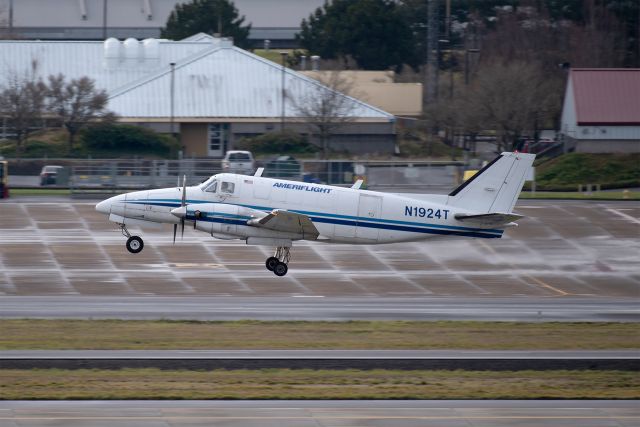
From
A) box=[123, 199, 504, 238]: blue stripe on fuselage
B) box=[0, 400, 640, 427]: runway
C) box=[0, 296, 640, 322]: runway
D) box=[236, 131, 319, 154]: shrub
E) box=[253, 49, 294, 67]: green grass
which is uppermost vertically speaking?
box=[253, 49, 294, 67]: green grass

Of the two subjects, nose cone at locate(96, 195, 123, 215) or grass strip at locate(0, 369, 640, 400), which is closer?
grass strip at locate(0, 369, 640, 400)

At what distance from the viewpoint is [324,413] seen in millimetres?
21453

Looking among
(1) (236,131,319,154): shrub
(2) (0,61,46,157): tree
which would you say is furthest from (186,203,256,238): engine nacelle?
(2) (0,61,46,157): tree

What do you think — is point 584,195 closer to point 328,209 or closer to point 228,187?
point 328,209

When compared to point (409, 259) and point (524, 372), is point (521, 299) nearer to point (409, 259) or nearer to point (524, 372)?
point (409, 259)

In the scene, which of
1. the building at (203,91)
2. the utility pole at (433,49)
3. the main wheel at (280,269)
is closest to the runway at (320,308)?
the main wheel at (280,269)

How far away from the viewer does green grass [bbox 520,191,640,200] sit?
65950 mm

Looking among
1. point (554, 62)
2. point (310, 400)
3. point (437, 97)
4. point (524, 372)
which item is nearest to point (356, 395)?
point (310, 400)

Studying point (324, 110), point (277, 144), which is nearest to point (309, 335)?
point (277, 144)

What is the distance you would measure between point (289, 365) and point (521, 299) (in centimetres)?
1539

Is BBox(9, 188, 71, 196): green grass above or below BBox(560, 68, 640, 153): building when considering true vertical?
below

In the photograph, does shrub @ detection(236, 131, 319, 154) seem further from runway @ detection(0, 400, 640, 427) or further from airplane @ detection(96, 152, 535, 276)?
runway @ detection(0, 400, 640, 427)

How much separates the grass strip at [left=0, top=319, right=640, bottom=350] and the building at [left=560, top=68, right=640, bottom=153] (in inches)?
2085

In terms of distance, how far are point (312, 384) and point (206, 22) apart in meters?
100
